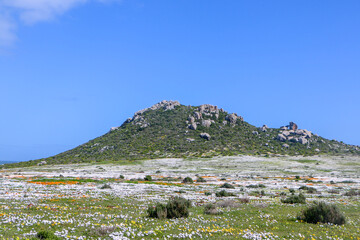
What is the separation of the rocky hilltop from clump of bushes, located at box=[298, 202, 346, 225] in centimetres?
10497

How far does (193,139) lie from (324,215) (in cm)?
12549

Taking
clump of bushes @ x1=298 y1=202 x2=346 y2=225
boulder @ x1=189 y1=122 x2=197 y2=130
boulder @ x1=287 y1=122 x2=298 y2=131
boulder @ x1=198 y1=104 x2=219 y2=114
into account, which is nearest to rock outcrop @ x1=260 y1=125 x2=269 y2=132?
boulder @ x1=287 y1=122 x2=298 y2=131

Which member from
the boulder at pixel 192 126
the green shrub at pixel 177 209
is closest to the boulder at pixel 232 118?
the boulder at pixel 192 126

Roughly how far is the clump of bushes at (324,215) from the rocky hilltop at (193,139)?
10497 cm

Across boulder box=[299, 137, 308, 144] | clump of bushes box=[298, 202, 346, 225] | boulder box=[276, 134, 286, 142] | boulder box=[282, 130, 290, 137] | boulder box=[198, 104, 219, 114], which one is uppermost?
boulder box=[198, 104, 219, 114]

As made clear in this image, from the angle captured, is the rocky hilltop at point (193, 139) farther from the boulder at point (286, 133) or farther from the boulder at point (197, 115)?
the boulder at point (286, 133)

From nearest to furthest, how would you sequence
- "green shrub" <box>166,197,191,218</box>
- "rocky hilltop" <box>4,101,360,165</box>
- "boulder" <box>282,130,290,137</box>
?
"green shrub" <box>166,197,191,218</box>
"rocky hilltop" <box>4,101,360,165</box>
"boulder" <box>282,130,290,137</box>

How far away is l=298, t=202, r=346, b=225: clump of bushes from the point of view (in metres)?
18.6

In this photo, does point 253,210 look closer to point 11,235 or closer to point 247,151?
point 11,235

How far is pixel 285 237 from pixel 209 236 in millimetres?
4220

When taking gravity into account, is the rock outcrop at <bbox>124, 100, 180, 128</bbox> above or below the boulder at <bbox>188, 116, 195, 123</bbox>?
above

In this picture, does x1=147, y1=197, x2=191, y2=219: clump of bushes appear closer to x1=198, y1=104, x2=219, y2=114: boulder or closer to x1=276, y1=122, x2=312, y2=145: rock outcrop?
x1=276, y1=122, x2=312, y2=145: rock outcrop

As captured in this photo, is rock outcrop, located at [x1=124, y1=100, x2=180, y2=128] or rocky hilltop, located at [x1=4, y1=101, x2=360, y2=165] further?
rock outcrop, located at [x1=124, y1=100, x2=180, y2=128]

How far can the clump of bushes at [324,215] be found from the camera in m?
18.6
